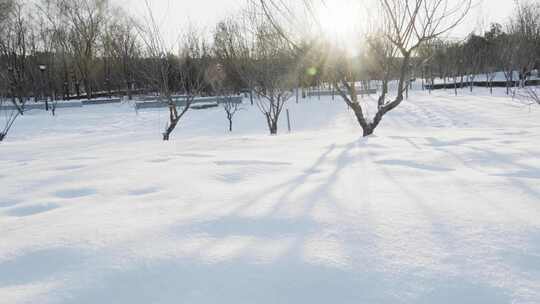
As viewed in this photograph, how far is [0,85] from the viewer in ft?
52.2

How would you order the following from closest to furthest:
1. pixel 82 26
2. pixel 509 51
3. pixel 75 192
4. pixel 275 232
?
pixel 275 232, pixel 75 192, pixel 509 51, pixel 82 26

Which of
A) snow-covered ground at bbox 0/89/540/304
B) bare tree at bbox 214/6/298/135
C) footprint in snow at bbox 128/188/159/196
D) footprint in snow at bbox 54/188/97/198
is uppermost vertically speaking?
bare tree at bbox 214/6/298/135

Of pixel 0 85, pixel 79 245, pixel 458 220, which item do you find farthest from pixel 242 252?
pixel 0 85

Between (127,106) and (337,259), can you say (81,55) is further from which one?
(337,259)

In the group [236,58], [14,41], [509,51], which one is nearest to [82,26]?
[14,41]

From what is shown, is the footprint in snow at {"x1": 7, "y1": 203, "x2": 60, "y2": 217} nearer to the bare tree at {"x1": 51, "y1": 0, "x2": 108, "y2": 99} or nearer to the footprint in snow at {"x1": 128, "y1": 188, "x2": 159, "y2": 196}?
the footprint in snow at {"x1": 128, "y1": 188, "x2": 159, "y2": 196}

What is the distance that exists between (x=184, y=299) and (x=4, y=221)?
126cm

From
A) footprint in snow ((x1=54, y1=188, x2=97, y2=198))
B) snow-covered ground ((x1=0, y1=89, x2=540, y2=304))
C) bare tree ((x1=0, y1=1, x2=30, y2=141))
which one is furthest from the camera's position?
bare tree ((x1=0, y1=1, x2=30, y2=141))

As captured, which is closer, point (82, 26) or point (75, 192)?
point (75, 192)

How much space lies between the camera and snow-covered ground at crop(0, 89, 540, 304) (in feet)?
3.95

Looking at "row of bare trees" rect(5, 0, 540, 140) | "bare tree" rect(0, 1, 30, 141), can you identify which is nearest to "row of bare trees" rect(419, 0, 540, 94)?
"row of bare trees" rect(5, 0, 540, 140)

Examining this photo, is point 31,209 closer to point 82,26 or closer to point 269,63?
point 269,63

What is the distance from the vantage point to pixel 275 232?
163 cm

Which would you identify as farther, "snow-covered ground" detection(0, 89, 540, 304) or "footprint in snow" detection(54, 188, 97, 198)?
"footprint in snow" detection(54, 188, 97, 198)
